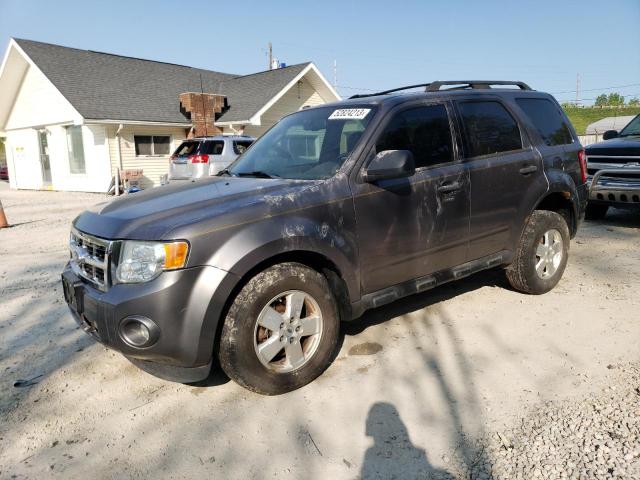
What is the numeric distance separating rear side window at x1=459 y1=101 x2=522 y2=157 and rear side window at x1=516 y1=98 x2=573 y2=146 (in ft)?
1.15

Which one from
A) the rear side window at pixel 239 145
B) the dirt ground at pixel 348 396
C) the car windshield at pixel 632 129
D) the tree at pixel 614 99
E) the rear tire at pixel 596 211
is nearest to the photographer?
the dirt ground at pixel 348 396

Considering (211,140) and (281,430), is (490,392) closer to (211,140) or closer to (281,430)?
(281,430)

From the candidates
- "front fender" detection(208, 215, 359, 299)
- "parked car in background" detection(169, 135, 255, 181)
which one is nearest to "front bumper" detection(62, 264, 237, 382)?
"front fender" detection(208, 215, 359, 299)

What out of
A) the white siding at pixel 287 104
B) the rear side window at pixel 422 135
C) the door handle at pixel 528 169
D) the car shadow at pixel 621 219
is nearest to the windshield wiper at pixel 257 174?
the rear side window at pixel 422 135

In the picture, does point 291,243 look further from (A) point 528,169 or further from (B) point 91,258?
(A) point 528,169

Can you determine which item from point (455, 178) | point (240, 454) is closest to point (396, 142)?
point (455, 178)

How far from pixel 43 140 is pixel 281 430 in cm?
2293

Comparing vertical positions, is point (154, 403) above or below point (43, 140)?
below

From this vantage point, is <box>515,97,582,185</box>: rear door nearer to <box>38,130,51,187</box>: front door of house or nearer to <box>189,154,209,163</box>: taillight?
<box>189,154,209,163</box>: taillight

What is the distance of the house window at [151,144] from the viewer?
1869cm

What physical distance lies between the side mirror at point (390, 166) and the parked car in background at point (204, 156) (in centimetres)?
1017

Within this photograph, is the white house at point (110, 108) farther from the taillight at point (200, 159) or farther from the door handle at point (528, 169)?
the door handle at point (528, 169)

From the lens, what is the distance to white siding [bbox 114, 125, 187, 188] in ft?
58.7

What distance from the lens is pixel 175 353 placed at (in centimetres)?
273
